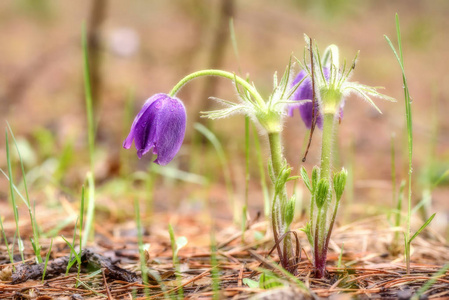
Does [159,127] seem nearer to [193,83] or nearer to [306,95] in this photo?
[306,95]

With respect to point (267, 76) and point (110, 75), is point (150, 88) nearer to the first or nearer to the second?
point (110, 75)

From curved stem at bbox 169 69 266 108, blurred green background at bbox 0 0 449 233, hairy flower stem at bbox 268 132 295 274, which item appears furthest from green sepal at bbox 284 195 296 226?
blurred green background at bbox 0 0 449 233

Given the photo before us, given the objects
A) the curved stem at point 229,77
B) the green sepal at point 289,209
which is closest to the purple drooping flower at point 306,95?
the curved stem at point 229,77

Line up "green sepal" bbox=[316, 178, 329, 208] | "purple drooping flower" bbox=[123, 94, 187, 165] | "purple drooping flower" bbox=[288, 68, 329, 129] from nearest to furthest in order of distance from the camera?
"green sepal" bbox=[316, 178, 329, 208] < "purple drooping flower" bbox=[123, 94, 187, 165] < "purple drooping flower" bbox=[288, 68, 329, 129]

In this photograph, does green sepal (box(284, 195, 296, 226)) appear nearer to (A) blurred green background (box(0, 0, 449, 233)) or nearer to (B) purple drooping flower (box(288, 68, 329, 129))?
(B) purple drooping flower (box(288, 68, 329, 129))

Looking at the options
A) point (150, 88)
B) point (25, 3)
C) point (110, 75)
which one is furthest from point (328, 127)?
point (25, 3)

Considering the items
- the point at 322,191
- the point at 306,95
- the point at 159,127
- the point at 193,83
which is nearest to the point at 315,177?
the point at 322,191
